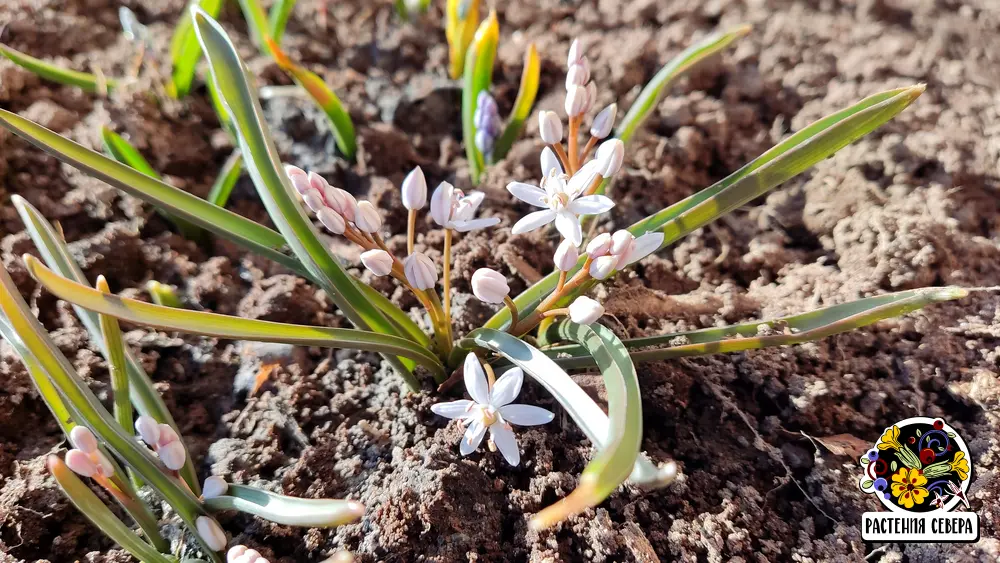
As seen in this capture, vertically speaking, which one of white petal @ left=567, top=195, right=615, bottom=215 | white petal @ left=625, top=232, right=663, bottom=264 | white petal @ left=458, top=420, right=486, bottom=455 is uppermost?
white petal @ left=567, top=195, right=615, bottom=215

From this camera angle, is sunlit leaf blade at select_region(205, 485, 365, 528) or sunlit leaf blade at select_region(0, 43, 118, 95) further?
sunlit leaf blade at select_region(0, 43, 118, 95)

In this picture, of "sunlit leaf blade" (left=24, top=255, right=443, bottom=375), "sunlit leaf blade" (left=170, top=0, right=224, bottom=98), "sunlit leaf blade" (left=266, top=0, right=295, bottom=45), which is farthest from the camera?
"sunlit leaf blade" (left=266, top=0, right=295, bottom=45)

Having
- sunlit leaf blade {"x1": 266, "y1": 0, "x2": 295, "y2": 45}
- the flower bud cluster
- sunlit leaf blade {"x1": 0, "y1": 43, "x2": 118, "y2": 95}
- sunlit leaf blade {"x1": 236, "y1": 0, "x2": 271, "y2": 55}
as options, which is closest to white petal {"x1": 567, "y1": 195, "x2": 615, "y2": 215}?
the flower bud cluster

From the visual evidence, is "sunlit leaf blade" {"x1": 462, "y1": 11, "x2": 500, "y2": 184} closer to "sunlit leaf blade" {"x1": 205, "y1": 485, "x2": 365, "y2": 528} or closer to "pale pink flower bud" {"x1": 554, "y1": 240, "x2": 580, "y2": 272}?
"pale pink flower bud" {"x1": 554, "y1": 240, "x2": 580, "y2": 272}

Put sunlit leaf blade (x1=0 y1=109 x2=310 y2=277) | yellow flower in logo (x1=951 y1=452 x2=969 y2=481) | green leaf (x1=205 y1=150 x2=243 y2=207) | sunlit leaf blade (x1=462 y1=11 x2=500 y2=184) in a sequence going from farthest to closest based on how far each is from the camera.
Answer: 1. sunlit leaf blade (x1=462 y1=11 x2=500 y2=184)
2. green leaf (x1=205 y1=150 x2=243 y2=207)
3. yellow flower in logo (x1=951 y1=452 x2=969 y2=481)
4. sunlit leaf blade (x1=0 y1=109 x2=310 y2=277)

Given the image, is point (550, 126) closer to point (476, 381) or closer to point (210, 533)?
point (476, 381)

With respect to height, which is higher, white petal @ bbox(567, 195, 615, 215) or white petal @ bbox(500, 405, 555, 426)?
white petal @ bbox(567, 195, 615, 215)

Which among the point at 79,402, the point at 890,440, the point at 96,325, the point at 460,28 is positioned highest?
the point at 460,28

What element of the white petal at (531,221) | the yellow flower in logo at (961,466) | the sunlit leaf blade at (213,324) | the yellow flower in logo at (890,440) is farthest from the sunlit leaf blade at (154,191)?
the yellow flower in logo at (961,466)

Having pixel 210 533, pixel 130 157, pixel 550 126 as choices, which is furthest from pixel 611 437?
pixel 130 157
